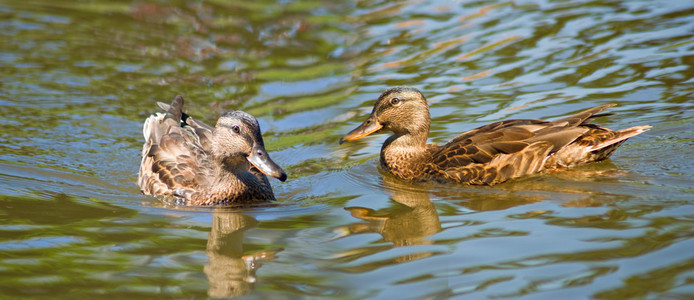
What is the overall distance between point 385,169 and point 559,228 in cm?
290

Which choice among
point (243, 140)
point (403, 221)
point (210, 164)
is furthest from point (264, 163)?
point (403, 221)

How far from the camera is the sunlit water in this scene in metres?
5.48

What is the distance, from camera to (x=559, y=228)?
6.09 metres

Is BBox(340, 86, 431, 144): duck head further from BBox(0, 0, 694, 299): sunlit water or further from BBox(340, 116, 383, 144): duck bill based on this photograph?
BBox(0, 0, 694, 299): sunlit water

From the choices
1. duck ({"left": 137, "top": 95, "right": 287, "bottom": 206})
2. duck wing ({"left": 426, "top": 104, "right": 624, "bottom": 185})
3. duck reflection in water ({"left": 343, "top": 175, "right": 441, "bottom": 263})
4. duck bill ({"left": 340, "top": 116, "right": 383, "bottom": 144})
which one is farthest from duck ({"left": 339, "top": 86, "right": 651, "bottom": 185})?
duck ({"left": 137, "top": 95, "right": 287, "bottom": 206})

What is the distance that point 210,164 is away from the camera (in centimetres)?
842

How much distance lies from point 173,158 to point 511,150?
11.6 feet

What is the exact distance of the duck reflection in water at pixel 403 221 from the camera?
618 cm

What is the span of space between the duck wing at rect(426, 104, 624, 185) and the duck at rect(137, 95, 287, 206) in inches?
74.8

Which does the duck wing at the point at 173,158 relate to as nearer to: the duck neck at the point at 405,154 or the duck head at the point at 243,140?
the duck head at the point at 243,140

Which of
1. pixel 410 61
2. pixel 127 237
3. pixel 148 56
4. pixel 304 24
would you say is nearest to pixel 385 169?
pixel 127 237

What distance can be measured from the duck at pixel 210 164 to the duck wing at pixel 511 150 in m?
1.90

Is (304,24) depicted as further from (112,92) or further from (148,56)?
(112,92)

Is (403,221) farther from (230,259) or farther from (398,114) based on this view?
(398,114)
